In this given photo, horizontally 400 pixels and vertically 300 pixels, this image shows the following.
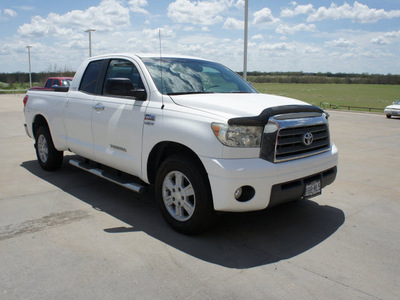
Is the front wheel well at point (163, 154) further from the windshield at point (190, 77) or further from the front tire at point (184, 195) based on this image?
the windshield at point (190, 77)

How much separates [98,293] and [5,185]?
380 centimetres

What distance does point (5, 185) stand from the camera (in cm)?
598

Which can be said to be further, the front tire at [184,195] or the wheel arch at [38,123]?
the wheel arch at [38,123]

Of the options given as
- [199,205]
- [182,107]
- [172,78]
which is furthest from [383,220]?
[172,78]

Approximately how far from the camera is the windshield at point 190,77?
4578 mm

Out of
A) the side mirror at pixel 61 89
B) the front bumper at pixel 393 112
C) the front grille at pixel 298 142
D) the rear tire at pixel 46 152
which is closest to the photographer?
the front grille at pixel 298 142

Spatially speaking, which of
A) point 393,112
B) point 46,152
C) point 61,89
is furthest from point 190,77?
point 393,112

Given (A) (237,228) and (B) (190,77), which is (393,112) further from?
(A) (237,228)

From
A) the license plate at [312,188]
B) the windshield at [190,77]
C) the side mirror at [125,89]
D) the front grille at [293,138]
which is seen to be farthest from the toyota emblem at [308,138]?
the side mirror at [125,89]

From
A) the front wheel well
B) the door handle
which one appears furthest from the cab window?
the front wheel well

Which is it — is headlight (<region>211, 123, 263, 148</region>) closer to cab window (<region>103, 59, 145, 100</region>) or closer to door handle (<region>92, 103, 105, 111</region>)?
cab window (<region>103, 59, 145, 100</region>)

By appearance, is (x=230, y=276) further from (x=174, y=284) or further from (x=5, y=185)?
(x=5, y=185)

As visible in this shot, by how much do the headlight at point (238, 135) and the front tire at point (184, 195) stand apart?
1.40 feet

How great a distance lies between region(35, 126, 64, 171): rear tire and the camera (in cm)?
651
